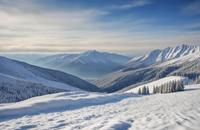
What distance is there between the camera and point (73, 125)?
21.5 metres

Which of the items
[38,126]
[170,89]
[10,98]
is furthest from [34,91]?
[38,126]

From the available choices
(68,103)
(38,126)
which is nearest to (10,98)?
(68,103)

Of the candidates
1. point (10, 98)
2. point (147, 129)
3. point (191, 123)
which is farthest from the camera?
point (10, 98)

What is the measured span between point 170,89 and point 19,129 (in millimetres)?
108462

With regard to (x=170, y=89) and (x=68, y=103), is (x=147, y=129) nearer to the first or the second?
(x=68, y=103)

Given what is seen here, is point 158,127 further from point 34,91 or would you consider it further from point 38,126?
point 34,91

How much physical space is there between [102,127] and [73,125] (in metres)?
2.74

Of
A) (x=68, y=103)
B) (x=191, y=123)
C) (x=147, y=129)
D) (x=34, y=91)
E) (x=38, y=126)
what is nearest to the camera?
(x=147, y=129)

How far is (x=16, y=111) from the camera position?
3341 centimetres

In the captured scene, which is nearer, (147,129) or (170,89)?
(147,129)

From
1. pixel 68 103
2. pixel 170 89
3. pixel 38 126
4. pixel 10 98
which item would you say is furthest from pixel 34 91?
pixel 38 126

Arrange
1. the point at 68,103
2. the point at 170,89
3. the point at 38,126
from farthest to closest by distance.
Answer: the point at 170,89 → the point at 68,103 → the point at 38,126

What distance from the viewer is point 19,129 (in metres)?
21.3

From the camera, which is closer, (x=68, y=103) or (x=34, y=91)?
(x=68, y=103)
